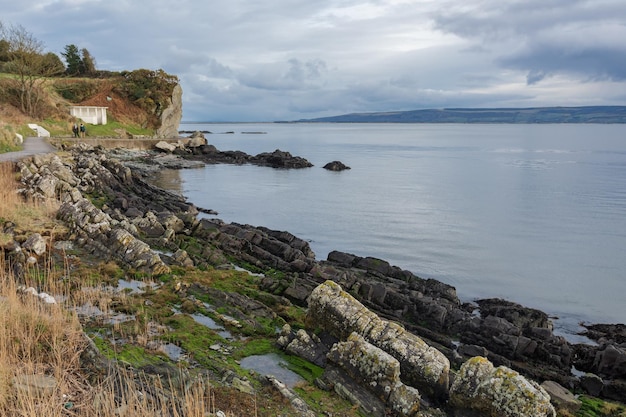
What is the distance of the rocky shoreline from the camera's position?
8734 mm

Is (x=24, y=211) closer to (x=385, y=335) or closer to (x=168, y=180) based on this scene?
(x=385, y=335)

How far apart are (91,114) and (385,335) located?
79339mm

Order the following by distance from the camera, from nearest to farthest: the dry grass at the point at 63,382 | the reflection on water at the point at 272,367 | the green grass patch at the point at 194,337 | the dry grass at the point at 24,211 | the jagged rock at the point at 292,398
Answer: the dry grass at the point at 63,382 < the jagged rock at the point at 292,398 < the reflection on water at the point at 272,367 < the green grass patch at the point at 194,337 < the dry grass at the point at 24,211

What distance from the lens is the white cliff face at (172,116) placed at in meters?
86.6

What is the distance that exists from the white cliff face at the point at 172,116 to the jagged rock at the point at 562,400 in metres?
83.0

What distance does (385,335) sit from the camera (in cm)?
999

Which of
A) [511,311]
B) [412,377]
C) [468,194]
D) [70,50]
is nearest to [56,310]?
[412,377]

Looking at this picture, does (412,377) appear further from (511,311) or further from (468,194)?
(468,194)

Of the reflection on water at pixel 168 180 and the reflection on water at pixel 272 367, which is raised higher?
the reflection on water at pixel 168 180

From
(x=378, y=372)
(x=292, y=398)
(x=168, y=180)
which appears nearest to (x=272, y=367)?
(x=292, y=398)

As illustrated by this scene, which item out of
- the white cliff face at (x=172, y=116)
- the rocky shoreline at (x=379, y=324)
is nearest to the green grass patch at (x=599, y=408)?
the rocky shoreline at (x=379, y=324)

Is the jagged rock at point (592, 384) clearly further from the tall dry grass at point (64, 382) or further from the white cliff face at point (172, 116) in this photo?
the white cliff face at point (172, 116)

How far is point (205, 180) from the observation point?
5691 cm

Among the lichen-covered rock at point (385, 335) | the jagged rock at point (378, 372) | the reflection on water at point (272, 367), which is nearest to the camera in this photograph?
the jagged rock at point (378, 372)
